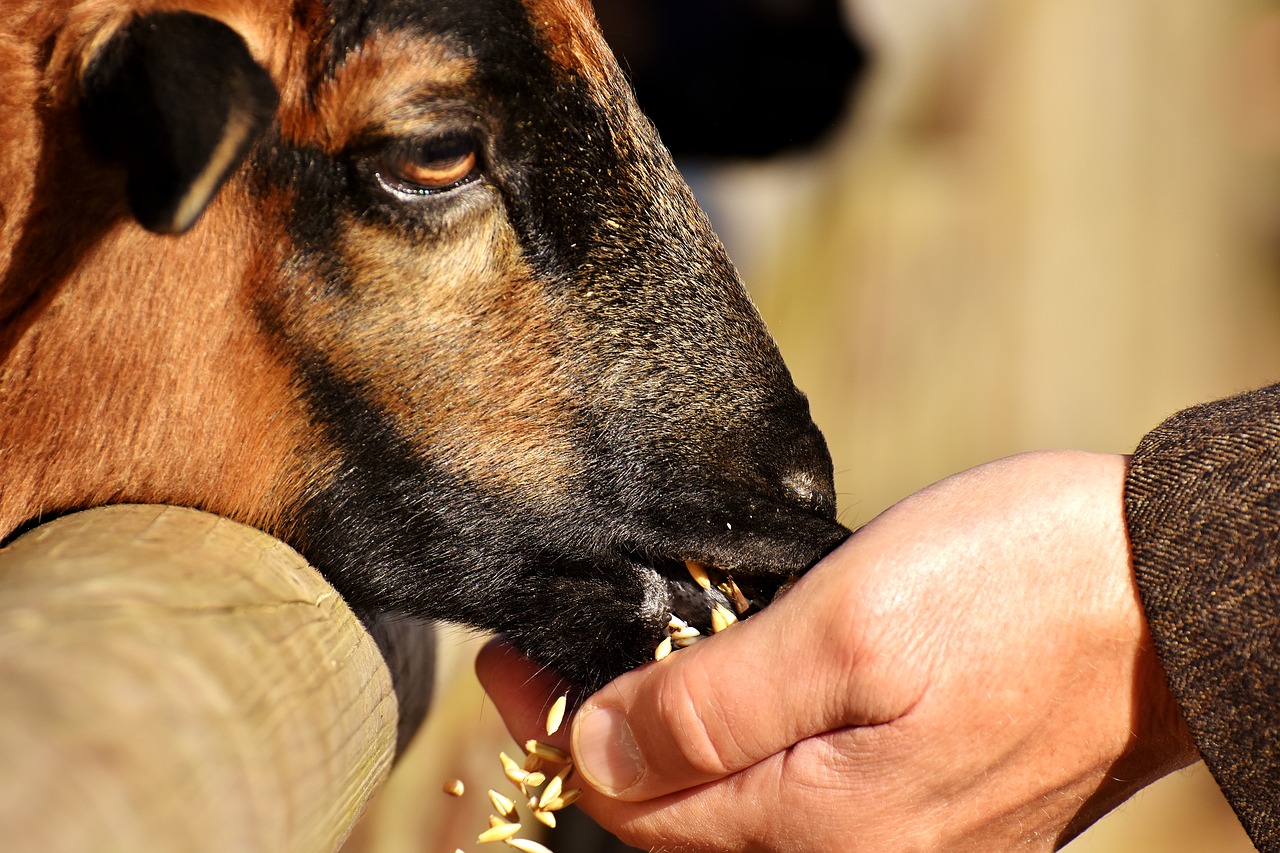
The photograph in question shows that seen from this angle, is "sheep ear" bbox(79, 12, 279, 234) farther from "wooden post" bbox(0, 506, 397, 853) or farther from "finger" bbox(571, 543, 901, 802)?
"finger" bbox(571, 543, 901, 802)

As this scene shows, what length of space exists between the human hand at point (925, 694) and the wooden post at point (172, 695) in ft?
1.76

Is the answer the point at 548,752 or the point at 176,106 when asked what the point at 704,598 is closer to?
the point at 548,752

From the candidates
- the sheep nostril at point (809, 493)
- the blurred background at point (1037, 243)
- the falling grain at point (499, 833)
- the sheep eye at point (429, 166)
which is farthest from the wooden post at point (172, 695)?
the blurred background at point (1037, 243)

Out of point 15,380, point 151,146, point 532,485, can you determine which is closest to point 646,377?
point 532,485

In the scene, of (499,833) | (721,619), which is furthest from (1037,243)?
(499,833)

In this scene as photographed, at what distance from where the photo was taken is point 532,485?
2.41 metres

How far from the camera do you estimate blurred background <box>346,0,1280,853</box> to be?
5309mm

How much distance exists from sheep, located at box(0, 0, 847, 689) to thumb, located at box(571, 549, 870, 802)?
33 cm

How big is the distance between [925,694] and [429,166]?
4.26 feet

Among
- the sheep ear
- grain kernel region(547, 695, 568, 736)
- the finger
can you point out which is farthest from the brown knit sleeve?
the sheep ear

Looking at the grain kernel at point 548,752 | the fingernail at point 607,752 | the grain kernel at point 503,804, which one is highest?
the fingernail at point 607,752

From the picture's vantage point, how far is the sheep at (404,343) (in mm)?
2248

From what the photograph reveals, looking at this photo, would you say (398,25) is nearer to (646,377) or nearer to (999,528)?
(646,377)

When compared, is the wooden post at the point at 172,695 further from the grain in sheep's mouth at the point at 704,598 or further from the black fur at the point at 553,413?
the grain in sheep's mouth at the point at 704,598
